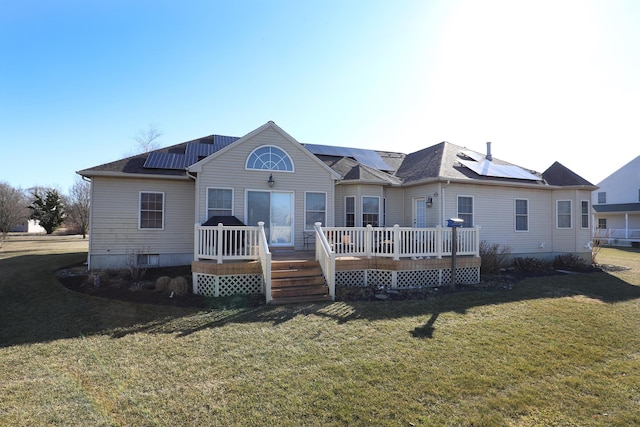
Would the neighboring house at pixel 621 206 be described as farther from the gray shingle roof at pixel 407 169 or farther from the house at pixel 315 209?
the house at pixel 315 209

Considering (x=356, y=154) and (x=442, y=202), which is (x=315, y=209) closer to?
(x=442, y=202)

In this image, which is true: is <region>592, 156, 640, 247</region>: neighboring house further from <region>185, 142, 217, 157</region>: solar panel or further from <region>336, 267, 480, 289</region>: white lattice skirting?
<region>185, 142, 217, 157</region>: solar panel

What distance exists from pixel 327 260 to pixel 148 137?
3274 cm

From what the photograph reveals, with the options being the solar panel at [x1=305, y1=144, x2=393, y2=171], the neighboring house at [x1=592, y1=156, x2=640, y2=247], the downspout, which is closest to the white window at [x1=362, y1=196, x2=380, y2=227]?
the downspout

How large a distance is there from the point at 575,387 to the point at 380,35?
393 inches

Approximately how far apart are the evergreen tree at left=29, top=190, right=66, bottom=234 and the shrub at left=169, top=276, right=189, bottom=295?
1488 inches

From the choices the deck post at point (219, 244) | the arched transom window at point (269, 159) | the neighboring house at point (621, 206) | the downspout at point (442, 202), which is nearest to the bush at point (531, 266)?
the downspout at point (442, 202)

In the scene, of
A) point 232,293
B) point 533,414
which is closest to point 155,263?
point 232,293

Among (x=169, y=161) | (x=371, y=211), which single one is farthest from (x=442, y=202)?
(x=169, y=161)

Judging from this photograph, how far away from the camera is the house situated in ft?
28.2

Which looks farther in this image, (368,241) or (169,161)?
(169,161)

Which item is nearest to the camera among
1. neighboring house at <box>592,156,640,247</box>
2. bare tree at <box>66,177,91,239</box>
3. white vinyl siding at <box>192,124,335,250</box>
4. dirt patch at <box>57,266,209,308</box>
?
Answer: dirt patch at <box>57,266,209,308</box>

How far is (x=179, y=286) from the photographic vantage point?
7.75 m

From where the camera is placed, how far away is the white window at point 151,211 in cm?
1130
